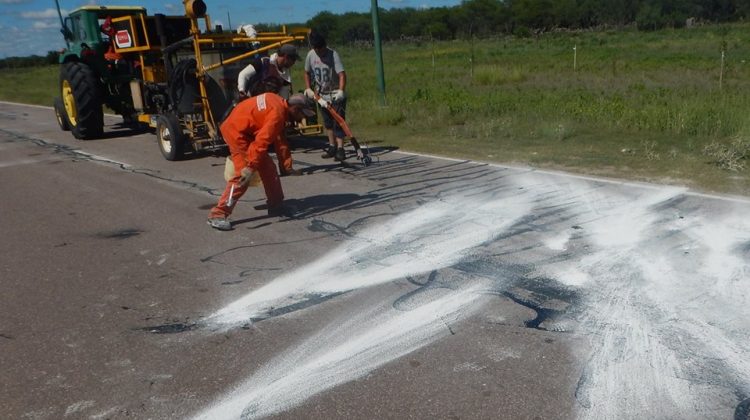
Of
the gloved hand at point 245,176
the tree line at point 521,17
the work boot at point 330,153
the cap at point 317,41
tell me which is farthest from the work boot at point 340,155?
the tree line at point 521,17

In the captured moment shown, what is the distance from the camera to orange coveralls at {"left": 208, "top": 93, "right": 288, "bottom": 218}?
6.01 meters

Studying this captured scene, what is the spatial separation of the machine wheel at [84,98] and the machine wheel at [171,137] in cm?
323

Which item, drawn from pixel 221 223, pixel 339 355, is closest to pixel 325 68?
pixel 221 223

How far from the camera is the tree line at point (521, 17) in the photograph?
253ft

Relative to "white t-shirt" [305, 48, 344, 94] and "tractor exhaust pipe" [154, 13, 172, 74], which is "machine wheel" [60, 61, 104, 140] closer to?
"tractor exhaust pipe" [154, 13, 172, 74]

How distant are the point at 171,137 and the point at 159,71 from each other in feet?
6.52

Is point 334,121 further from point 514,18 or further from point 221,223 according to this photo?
point 514,18

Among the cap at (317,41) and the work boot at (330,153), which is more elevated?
the cap at (317,41)

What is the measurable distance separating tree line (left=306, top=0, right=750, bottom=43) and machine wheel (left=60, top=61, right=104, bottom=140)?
60519mm

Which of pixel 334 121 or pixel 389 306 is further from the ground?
pixel 334 121

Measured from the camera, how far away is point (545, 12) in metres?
95.6

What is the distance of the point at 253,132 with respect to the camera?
6.23m

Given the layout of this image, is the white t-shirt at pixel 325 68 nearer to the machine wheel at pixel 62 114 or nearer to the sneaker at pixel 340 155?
the sneaker at pixel 340 155

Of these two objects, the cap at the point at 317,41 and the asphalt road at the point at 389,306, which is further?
the cap at the point at 317,41
